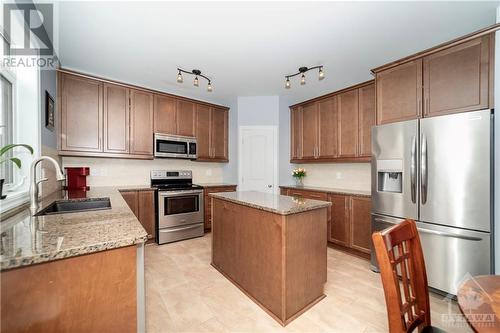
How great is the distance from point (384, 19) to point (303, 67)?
104cm

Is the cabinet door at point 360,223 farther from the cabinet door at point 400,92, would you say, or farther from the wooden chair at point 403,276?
the wooden chair at point 403,276

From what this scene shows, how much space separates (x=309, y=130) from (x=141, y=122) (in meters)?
2.89

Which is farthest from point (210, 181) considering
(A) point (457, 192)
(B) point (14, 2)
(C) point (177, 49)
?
(A) point (457, 192)

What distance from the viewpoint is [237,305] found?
187 centimetres

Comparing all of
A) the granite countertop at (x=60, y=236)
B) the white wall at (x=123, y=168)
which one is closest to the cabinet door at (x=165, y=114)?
the white wall at (x=123, y=168)

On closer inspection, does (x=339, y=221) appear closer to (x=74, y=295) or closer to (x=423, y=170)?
(x=423, y=170)

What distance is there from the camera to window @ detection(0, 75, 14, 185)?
5.38 feet

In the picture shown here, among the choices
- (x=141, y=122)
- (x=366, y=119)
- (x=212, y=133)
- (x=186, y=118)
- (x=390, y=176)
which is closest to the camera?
(x=390, y=176)

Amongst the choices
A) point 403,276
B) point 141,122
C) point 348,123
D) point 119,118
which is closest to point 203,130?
point 141,122

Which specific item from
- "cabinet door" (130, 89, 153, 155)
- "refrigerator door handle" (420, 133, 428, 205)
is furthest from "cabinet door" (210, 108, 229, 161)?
"refrigerator door handle" (420, 133, 428, 205)

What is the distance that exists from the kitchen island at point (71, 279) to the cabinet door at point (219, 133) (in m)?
3.31

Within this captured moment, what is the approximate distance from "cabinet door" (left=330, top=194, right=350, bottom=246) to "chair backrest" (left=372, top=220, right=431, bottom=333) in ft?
6.82

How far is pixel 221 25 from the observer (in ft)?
6.60

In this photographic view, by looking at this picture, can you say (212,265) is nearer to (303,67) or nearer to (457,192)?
(457,192)
